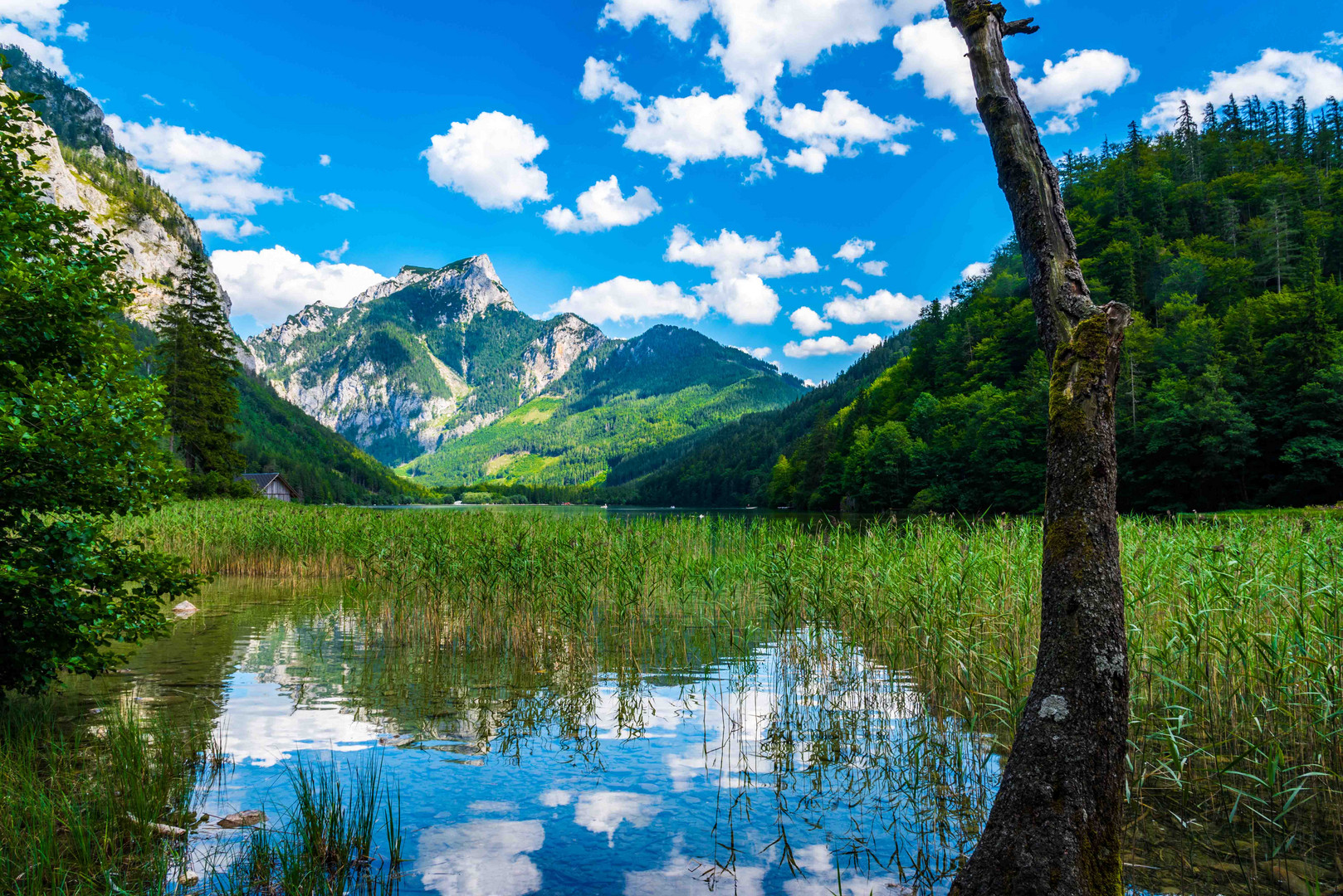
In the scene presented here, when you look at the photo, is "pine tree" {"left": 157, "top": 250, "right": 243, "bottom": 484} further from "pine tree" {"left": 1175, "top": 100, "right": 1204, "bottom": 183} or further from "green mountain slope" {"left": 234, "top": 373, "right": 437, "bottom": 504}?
"pine tree" {"left": 1175, "top": 100, "right": 1204, "bottom": 183}

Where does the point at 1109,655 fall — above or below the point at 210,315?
below

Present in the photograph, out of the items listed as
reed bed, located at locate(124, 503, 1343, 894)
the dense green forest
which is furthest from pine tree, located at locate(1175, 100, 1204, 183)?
reed bed, located at locate(124, 503, 1343, 894)

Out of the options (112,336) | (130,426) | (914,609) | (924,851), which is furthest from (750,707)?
(112,336)

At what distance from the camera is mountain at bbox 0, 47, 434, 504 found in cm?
9638

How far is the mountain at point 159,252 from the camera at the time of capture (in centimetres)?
9638

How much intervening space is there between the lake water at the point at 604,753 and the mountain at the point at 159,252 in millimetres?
86408

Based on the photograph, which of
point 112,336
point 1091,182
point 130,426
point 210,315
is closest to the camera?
point 130,426

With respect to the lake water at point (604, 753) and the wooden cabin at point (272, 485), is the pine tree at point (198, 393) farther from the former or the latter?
the lake water at point (604, 753)

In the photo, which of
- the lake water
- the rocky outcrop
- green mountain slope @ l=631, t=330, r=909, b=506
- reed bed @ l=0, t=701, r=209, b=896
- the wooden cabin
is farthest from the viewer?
green mountain slope @ l=631, t=330, r=909, b=506

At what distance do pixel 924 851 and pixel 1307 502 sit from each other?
172 feet

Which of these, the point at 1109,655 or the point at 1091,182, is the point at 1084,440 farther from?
the point at 1091,182

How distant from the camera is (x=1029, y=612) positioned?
312 inches

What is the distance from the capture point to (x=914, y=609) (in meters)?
8.98

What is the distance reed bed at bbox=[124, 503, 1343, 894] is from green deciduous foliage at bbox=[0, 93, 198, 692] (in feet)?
21.7
